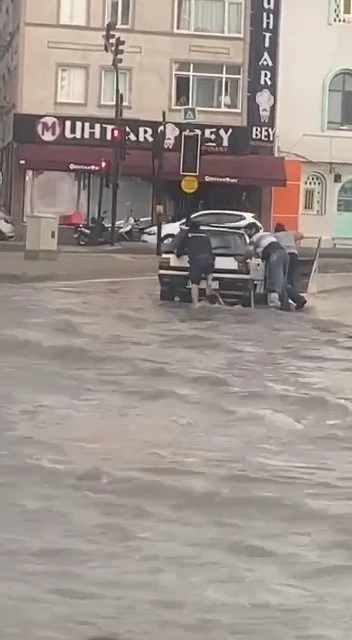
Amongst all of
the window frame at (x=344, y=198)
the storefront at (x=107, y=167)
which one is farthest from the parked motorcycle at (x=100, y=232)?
the window frame at (x=344, y=198)

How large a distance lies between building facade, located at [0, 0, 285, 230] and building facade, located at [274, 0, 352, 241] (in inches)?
52.3

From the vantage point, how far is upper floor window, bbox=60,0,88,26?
49656 millimetres

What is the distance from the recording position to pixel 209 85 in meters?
50.8

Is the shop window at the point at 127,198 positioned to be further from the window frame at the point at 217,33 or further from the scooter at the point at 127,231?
the window frame at the point at 217,33

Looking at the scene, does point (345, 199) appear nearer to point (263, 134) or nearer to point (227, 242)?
point (263, 134)

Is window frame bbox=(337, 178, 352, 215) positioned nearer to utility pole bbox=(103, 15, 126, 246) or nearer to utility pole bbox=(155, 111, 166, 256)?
utility pole bbox=(155, 111, 166, 256)

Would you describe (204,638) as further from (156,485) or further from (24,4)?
(24,4)

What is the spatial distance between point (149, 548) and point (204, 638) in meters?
Answer: 1.47

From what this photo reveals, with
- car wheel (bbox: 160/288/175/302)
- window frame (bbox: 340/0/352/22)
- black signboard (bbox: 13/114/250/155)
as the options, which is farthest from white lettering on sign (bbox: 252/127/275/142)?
car wheel (bbox: 160/288/175/302)

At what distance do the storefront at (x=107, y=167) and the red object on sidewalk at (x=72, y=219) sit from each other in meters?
1.07

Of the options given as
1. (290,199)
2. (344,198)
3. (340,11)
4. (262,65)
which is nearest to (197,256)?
(262,65)

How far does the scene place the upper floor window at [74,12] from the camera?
49656mm

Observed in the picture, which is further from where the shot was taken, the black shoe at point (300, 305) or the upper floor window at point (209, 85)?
the upper floor window at point (209, 85)

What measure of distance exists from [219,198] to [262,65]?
17.0 ft
